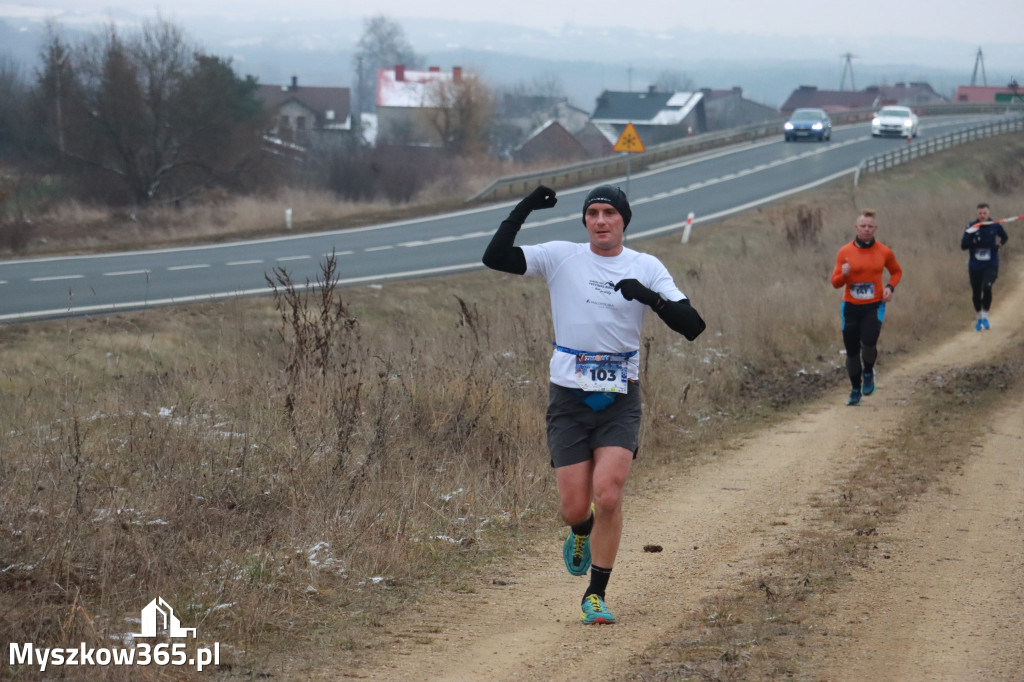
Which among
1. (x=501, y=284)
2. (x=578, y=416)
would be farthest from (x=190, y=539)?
(x=501, y=284)

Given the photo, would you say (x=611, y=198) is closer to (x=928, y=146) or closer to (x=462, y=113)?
(x=928, y=146)

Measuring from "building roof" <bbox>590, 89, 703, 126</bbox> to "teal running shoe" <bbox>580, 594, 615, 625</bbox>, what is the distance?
112530 mm

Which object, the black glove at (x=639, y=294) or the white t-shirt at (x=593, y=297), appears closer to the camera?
the black glove at (x=639, y=294)

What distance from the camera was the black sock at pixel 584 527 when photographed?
578cm

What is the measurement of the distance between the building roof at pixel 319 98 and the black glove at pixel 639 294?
4110 inches

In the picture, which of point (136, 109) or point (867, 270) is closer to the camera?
point (867, 270)

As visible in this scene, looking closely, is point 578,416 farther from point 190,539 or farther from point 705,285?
point 705,285

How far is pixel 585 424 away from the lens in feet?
18.1

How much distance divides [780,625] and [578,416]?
142 centimetres

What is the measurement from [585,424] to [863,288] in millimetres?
6861

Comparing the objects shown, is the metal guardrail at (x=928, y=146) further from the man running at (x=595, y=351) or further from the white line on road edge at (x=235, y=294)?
the man running at (x=595, y=351)

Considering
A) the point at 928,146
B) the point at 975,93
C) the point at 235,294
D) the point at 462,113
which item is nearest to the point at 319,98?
the point at 462,113

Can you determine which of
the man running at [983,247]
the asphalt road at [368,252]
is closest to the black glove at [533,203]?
the asphalt road at [368,252]

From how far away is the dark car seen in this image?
170 ft
